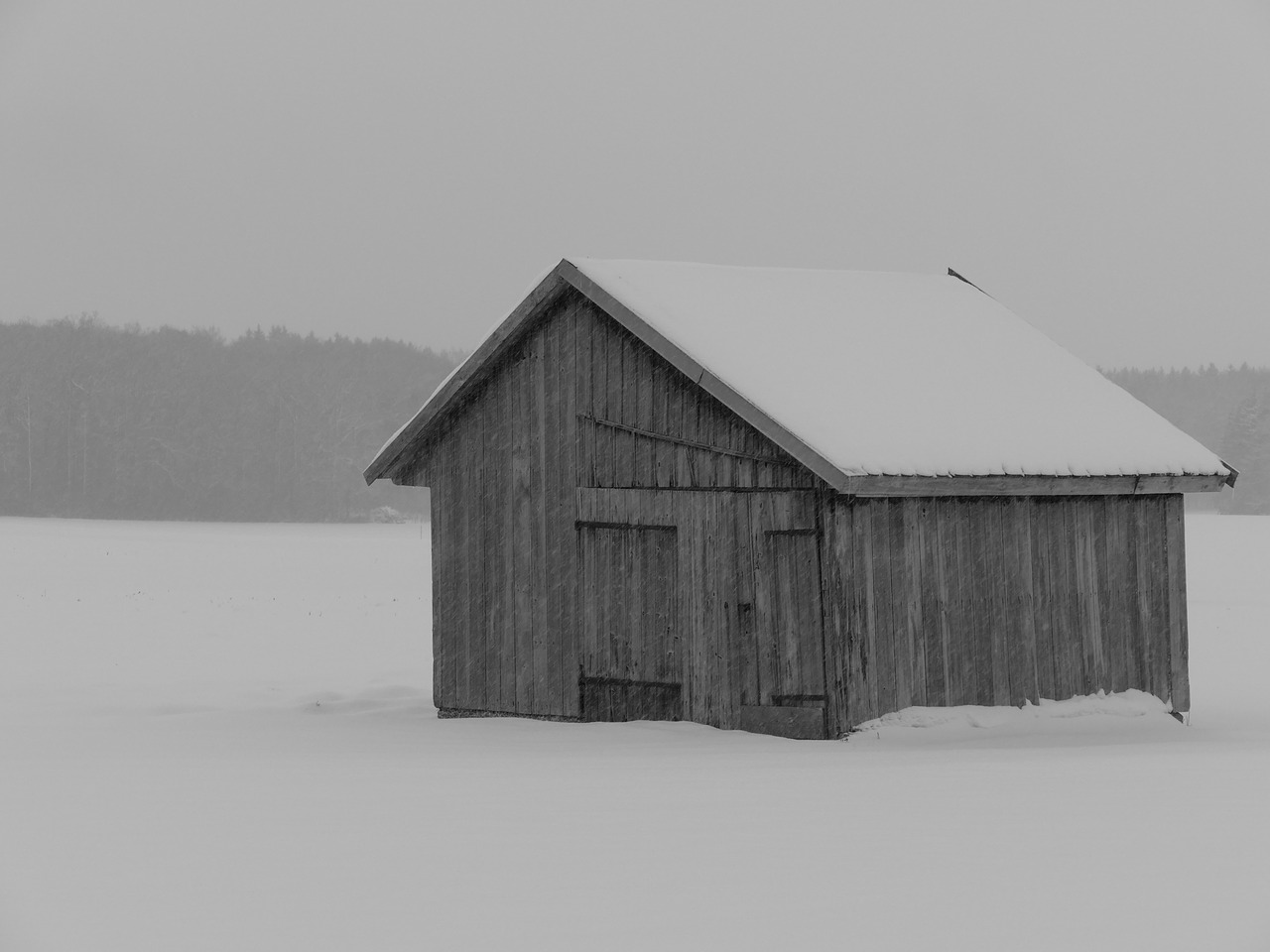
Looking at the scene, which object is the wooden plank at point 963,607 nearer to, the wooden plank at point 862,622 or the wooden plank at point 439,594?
the wooden plank at point 862,622

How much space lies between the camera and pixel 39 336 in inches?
3647

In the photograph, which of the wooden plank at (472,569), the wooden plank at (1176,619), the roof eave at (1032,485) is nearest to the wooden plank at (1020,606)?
the roof eave at (1032,485)

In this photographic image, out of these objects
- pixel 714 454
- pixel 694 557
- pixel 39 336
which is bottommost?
pixel 694 557

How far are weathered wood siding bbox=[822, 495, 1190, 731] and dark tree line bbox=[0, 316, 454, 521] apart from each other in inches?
2691

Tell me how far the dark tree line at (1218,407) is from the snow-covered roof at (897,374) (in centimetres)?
8106

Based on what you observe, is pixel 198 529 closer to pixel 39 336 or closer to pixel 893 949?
pixel 39 336

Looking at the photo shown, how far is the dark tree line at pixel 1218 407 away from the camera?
307 feet

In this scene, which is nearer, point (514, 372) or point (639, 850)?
point (639, 850)

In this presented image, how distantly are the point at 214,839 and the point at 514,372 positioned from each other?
24.7 feet

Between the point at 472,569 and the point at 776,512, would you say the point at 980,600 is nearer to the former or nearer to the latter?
the point at 776,512

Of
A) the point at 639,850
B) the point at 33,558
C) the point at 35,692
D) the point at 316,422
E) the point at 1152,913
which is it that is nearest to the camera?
the point at 1152,913

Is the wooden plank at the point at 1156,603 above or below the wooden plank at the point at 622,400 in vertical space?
below

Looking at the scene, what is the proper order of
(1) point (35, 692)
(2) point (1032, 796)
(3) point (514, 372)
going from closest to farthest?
(2) point (1032, 796)
(3) point (514, 372)
(1) point (35, 692)

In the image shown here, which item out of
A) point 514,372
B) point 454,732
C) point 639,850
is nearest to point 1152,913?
point 639,850
